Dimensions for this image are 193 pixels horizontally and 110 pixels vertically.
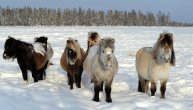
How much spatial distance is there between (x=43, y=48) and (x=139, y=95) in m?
4.07

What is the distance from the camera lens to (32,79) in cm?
1325

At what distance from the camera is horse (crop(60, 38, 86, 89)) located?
11328mm

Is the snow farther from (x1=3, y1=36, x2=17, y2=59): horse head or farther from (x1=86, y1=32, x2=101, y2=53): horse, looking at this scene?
(x1=86, y1=32, x2=101, y2=53): horse

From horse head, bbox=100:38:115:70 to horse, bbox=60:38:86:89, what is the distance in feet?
7.17

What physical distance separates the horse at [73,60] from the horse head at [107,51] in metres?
2.19

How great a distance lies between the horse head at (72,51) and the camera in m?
11.3

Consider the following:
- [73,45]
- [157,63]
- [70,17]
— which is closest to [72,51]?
[73,45]

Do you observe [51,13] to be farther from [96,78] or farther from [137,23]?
[96,78]

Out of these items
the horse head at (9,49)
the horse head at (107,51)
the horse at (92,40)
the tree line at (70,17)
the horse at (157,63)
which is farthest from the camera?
the tree line at (70,17)

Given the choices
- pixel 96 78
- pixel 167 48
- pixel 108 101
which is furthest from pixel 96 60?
pixel 167 48

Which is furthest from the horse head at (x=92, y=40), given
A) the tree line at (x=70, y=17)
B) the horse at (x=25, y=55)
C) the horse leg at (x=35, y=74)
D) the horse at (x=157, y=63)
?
the tree line at (x=70, y=17)

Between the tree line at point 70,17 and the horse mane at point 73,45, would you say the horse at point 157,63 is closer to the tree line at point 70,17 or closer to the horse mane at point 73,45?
the horse mane at point 73,45

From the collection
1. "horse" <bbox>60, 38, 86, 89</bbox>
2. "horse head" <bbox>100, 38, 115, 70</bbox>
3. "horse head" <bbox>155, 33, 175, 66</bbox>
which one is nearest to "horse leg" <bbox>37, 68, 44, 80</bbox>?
"horse" <bbox>60, 38, 86, 89</bbox>

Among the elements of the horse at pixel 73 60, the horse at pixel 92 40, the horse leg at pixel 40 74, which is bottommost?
the horse leg at pixel 40 74
